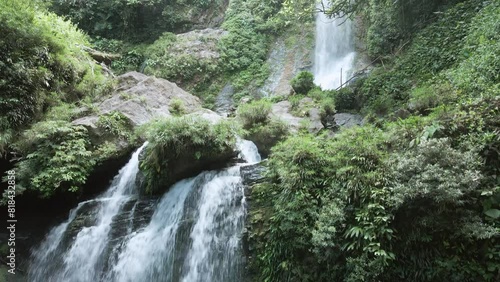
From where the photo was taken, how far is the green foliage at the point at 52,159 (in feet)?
25.0

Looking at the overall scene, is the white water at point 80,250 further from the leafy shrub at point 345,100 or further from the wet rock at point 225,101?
the leafy shrub at point 345,100

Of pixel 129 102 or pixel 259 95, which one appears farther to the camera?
pixel 259 95

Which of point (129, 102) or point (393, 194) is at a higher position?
point (129, 102)

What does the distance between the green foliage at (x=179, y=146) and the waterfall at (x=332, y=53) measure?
31.0 feet

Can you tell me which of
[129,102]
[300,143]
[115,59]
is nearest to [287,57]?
[115,59]

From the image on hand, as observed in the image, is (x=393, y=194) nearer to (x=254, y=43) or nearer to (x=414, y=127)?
(x=414, y=127)

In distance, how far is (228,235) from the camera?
6.44 m

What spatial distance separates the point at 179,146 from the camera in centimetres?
790

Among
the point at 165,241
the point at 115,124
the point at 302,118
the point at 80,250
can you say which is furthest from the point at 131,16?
the point at 165,241

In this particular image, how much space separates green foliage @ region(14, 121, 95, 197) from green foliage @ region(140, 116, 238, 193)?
1.62 meters

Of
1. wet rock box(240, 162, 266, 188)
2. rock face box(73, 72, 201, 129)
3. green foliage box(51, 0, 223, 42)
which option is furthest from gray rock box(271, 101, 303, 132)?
green foliage box(51, 0, 223, 42)

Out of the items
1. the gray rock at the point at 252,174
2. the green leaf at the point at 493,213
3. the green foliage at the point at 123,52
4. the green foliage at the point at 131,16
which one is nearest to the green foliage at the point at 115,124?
the gray rock at the point at 252,174

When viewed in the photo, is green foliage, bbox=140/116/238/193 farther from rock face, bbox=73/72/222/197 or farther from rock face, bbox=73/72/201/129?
rock face, bbox=73/72/201/129

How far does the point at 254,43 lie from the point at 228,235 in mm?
15405
